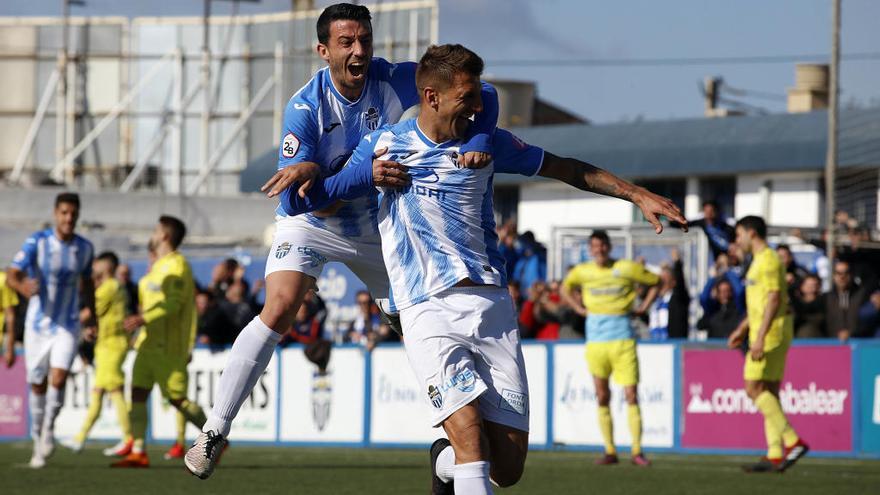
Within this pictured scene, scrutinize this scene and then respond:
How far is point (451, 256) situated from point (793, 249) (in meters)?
15.8

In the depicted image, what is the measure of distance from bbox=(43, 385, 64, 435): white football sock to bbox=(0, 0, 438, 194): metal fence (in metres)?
34.3

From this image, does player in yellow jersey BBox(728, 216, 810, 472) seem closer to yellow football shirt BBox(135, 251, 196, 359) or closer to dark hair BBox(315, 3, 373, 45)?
yellow football shirt BBox(135, 251, 196, 359)

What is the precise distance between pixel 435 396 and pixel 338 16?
7.19 ft

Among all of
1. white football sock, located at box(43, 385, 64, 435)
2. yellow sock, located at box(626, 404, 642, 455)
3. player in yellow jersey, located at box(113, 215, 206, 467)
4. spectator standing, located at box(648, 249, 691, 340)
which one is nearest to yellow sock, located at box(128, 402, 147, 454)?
player in yellow jersey, located at box(113, 215, 206, 467)

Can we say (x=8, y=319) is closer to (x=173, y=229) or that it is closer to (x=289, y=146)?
(x=173, y=229)

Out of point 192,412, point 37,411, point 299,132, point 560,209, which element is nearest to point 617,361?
point 192,412

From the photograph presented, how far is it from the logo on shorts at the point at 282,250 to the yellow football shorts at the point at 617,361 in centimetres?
752

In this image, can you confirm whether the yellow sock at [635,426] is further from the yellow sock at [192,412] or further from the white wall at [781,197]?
the white wall at [781,197]

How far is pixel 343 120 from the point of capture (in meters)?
8.12

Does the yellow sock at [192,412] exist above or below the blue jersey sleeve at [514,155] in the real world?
below

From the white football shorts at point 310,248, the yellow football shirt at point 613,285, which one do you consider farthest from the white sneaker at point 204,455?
the yellow football shirt at point 613,285

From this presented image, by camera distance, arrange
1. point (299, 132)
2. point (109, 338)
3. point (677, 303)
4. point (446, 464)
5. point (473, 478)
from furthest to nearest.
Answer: point (677, 303) < point (109, 338) < point (299, 132) < point (446, 464) < point (473, 478)

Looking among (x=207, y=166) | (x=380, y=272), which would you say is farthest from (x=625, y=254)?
(x=207, y=166)

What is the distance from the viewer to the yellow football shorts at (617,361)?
15.2 metres
